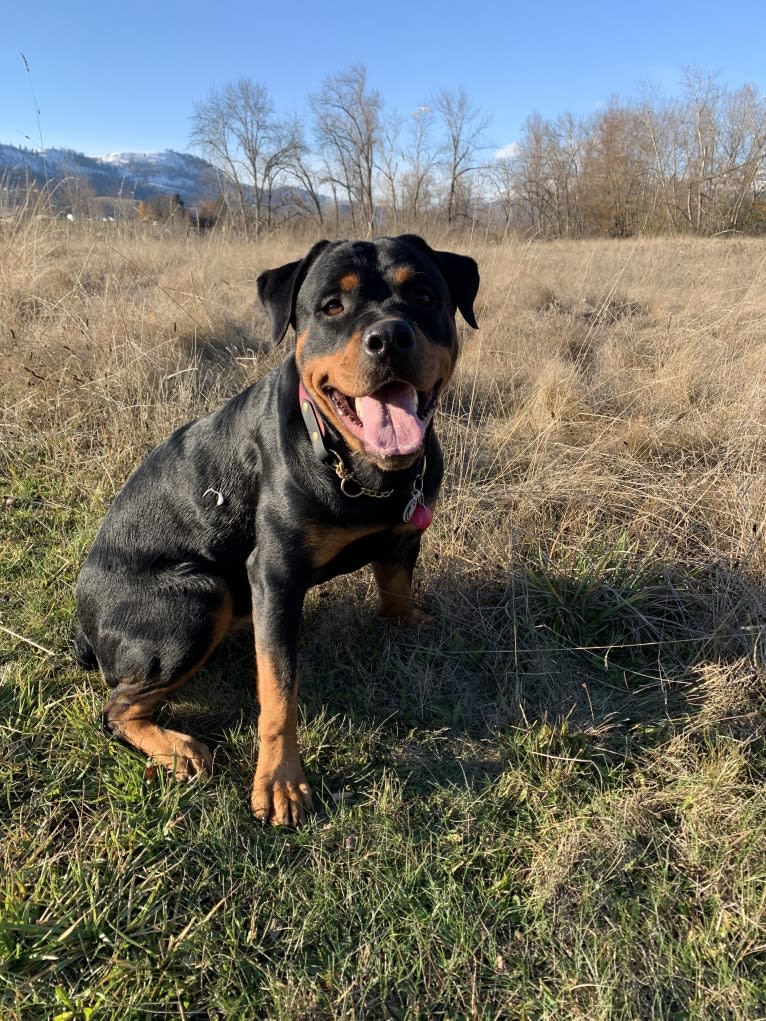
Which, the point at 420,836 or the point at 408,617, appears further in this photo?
the point at 408,617

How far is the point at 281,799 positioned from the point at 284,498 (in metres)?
1.00

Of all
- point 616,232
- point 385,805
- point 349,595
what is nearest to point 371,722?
point 385,805

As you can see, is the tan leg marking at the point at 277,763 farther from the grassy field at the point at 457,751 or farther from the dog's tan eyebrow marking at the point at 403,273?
the dog's tan eyebrow marking at the point at 403,273

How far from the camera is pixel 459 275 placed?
2.50 m

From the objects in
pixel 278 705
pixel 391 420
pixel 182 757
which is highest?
pixel 391 420

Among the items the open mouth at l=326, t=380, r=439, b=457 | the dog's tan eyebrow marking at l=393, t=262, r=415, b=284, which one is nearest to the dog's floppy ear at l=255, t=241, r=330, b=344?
the dog's tan eyebrow marking at l=393, t=262, r=415, b=284

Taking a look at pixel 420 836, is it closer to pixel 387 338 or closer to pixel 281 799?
pixel 281 799

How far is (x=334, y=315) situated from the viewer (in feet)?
7.20

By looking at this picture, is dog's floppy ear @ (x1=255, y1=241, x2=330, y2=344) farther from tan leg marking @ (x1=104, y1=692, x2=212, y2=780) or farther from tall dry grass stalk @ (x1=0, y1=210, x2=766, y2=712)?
tan leg marking @ (x1=104, y1=692, x2=212, y2=780)

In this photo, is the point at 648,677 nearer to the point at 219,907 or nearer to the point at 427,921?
the point at 427,921

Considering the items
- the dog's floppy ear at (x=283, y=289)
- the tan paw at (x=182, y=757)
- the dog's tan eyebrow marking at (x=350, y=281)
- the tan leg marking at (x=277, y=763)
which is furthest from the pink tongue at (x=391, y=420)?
the tan paw at (x=182, y=757)

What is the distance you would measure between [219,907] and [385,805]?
568 millimetres

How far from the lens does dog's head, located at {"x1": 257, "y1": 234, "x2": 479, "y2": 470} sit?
1.92 m

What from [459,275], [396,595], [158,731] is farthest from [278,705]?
[459,275]
